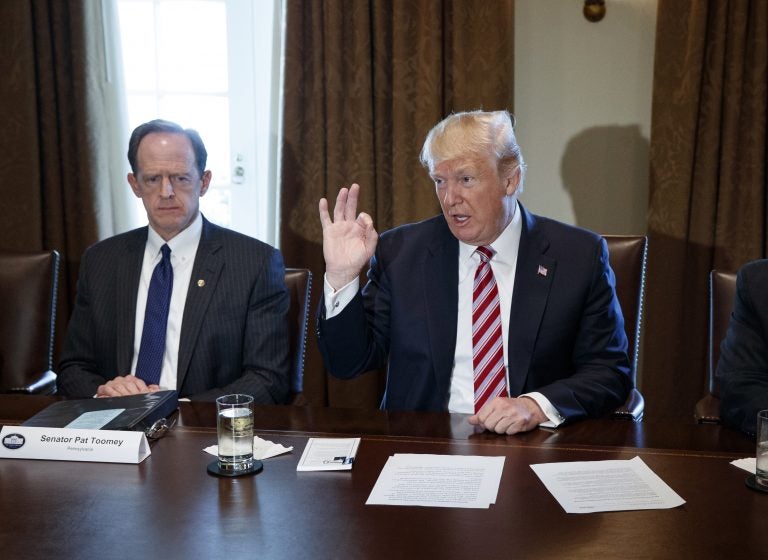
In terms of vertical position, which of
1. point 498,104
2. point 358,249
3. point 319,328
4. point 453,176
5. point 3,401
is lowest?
point 3,401

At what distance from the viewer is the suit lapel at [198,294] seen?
2.49m

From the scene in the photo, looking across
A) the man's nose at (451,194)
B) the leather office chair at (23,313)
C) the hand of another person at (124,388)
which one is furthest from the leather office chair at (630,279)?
the leather office chair at (23,313)

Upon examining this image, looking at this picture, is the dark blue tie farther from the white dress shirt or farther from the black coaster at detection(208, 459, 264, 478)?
the black coaster at detection(208, 459, 264, 478)

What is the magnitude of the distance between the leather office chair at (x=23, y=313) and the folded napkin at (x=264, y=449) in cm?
131

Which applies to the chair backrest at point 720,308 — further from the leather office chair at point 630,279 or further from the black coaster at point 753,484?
the black coaster at point 753,484

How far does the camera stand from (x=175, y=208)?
2613 mm

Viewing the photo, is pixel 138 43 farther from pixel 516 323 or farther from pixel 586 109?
pixel 516 323

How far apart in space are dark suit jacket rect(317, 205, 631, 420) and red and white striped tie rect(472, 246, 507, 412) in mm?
40

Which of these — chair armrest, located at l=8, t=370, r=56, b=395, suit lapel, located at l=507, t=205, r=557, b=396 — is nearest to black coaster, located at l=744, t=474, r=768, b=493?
suit lapel, located at l=507, t=205, r=557, b=396

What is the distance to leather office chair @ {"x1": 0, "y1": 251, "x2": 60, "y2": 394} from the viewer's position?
2.80 metres

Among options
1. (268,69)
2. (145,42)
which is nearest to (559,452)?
(268,69)

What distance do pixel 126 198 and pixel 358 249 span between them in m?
1.91

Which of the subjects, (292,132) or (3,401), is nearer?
(3,401)

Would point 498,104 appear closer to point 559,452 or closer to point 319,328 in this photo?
point 319,328
